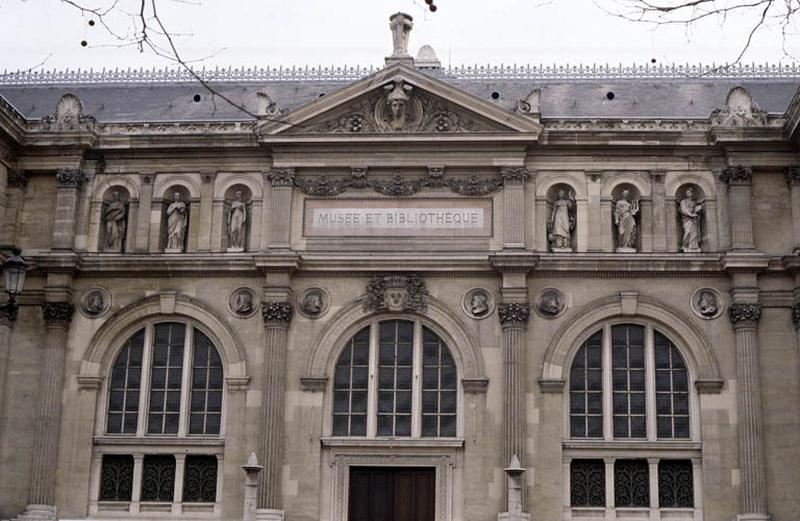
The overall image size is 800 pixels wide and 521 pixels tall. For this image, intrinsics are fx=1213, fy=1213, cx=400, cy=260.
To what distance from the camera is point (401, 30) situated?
3219cm

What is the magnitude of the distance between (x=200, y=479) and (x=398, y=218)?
7993 millimetres

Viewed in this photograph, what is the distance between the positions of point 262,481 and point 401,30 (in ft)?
40.5

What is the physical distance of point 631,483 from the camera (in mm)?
28516

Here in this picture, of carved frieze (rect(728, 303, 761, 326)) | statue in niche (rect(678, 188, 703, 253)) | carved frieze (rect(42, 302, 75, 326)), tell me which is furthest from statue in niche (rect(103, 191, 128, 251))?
carved frieze (rect(728, 303, 761, 326))

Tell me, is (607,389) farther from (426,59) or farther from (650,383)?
(426,59)

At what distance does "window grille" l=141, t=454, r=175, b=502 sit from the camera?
29.3m

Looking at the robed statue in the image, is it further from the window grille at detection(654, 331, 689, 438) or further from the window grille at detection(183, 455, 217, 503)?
the window grille at detection(654, 331, 689, 438)

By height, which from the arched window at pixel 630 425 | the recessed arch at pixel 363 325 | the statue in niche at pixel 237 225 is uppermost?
the statue in niche at pixel 237 225

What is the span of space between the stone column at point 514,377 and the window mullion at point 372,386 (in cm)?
313

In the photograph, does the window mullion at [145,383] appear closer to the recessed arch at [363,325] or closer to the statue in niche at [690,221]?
the recessed arch at [363,325]

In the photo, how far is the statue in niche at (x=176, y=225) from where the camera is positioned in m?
30.7

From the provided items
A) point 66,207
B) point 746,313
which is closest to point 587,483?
point 746,313

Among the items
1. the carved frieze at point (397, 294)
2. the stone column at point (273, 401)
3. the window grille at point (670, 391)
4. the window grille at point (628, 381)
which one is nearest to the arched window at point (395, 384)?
the carved frieze at point (397, 294)

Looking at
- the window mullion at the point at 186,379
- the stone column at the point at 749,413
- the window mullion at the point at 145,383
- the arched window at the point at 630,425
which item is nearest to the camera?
the stone column at the point at 749,413
